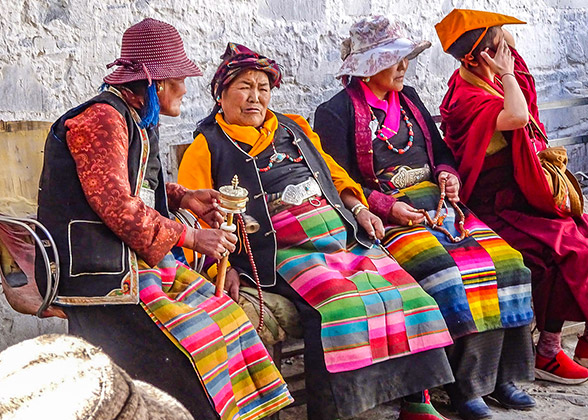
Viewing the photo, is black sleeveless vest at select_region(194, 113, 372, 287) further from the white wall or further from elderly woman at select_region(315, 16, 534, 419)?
the white wall

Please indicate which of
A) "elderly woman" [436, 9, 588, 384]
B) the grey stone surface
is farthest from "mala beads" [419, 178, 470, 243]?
the grey stone surface

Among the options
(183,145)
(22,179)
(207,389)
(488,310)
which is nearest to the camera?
(207,389)

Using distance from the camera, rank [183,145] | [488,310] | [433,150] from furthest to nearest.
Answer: [433,150] → [183,145] → [488,310]

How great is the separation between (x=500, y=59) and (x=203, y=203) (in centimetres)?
195

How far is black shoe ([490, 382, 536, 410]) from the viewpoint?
377cm

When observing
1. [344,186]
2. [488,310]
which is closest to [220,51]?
[344,186]

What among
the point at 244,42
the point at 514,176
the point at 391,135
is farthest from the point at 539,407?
the point at 244,42

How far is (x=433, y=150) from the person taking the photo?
14.4 feet

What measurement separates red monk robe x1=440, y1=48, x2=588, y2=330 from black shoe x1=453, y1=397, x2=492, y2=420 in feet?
2.36

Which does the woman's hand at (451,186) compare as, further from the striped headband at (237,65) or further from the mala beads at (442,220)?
the striped headband at (237,65)

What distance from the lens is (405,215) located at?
3.94 meters

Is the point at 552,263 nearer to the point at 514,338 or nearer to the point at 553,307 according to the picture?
the point at 553,307

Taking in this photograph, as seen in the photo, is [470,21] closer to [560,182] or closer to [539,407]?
[560,182]

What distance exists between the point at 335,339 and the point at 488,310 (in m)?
0.90
